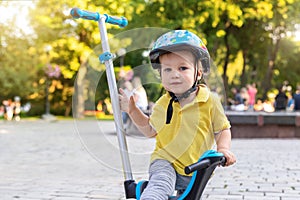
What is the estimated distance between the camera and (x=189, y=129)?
2756 mm

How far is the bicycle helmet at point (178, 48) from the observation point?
2.73 metres

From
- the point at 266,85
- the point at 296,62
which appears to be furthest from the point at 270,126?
the point at 296,62

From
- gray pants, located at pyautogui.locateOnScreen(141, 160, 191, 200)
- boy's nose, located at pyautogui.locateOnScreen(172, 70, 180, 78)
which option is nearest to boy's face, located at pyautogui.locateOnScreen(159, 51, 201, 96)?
boy's nose, located at pyautogui.locateOnScreen(172, 70, 180, 78)

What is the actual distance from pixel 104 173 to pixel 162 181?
3708 millimetres

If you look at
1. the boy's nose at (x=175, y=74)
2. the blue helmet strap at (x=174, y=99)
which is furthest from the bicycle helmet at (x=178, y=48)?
the boy's nose at (x=175, y=74)

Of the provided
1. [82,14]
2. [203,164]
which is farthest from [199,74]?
[82,14]

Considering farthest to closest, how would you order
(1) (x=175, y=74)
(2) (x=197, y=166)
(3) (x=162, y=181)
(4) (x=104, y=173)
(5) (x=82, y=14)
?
1. (4) (x=104, y=173)
2. (5) (x=82, y=14)
3. (1) (x=175, y=74)
4. (3) (x=162, y=181)
5. (2) (x=197, y=166)

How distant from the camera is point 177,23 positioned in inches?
636

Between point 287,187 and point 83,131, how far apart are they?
105 inches

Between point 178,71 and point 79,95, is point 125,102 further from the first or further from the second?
point 178,71

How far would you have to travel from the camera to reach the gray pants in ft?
8.52

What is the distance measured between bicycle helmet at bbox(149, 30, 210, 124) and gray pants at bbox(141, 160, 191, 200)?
0.26 m

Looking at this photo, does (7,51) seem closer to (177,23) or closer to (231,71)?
(231,71)

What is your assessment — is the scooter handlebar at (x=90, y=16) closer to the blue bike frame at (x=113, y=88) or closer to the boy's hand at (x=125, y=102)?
the blue bike frame at (x=113, y=88)
